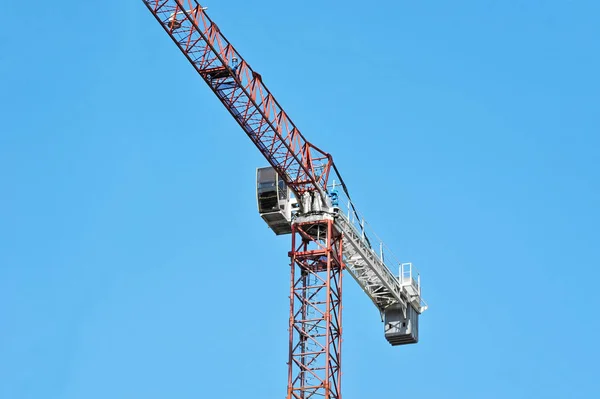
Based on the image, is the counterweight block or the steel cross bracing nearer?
the steel cross bracing

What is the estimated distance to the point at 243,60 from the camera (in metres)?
94.6

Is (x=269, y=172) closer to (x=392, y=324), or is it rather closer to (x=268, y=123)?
(x=268, y=123)

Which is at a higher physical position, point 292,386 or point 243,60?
point 243,60

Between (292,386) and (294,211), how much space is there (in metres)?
12.1

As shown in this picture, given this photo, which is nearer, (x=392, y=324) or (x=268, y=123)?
(x=268, y=123)

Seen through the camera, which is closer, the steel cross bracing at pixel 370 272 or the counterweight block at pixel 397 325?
the steel cross bracing at pixel 370 272

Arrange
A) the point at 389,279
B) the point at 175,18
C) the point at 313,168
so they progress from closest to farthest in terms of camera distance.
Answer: the point at 175,18 < the point at 313,168 < the point at 389,279

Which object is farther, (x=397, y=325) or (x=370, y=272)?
(x=397, y=325)

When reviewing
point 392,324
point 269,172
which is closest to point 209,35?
point 269,172

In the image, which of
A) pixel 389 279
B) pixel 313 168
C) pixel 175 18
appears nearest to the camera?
pixel 175 18

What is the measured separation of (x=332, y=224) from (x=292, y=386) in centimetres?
1069

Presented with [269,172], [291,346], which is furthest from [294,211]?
[291,346]

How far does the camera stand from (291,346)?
314 ft

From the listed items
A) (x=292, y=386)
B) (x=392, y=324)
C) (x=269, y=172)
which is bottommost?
(x=292, y=386)
